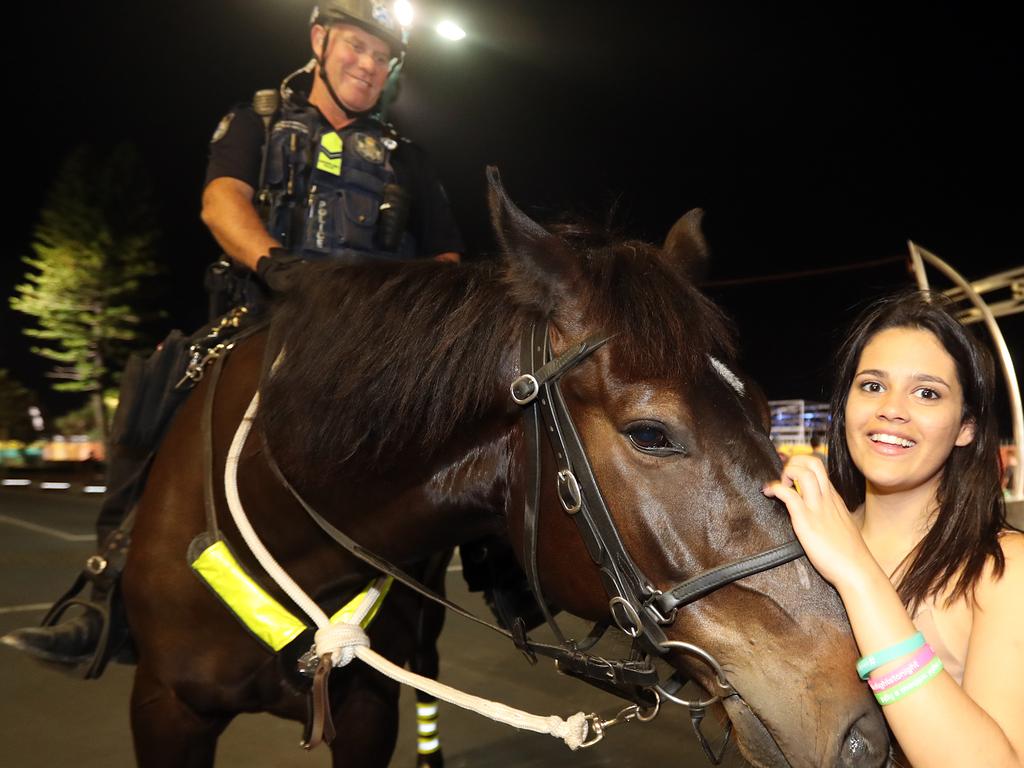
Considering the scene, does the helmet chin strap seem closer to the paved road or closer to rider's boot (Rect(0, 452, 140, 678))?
rider's boot (Rect(0, 452, 140, 678))

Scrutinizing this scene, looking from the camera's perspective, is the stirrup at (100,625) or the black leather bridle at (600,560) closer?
the black leather bridle at (600,560)

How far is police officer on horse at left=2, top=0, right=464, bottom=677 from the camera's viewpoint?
263 centimetres

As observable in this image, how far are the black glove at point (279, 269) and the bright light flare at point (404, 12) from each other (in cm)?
154

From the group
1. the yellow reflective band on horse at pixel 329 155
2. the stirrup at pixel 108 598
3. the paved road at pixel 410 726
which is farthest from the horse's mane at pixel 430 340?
the paved road at pixel 410 726

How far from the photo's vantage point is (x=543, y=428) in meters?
1.64

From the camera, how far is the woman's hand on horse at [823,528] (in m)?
1.36

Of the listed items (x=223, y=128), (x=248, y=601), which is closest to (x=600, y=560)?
(x=248, y=601)

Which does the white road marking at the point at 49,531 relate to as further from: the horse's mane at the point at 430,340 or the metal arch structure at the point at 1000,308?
the metal arch structure at the point at 1000,308

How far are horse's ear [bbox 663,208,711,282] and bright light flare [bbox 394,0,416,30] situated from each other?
1.99 metres

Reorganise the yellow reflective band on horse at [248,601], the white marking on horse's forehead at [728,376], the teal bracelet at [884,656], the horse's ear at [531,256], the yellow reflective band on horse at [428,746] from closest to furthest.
A: the teal bracelet at [884,656]
the white marking on horse's forehead at [728,376]
the horse's ear at [531,256]
the yellow reflective band on horse at [248,601]
the yellow reflective band on horse at [428,746]

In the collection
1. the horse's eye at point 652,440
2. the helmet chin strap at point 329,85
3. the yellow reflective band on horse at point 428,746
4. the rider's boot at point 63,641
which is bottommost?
the yellow reflective band on horse at point 428,746

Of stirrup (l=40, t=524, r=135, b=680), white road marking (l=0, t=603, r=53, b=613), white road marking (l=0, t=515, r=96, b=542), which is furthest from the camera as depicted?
white road marking (l=0, t=515, r=96, b=542)

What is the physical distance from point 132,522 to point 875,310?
247 centimetres

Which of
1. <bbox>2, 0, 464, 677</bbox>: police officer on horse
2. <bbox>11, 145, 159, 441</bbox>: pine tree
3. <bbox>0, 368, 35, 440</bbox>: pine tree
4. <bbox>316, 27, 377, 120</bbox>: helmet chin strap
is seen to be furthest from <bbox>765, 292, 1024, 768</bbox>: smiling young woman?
<bbox>0, 368, 35, 440</bbox>: pine tree
